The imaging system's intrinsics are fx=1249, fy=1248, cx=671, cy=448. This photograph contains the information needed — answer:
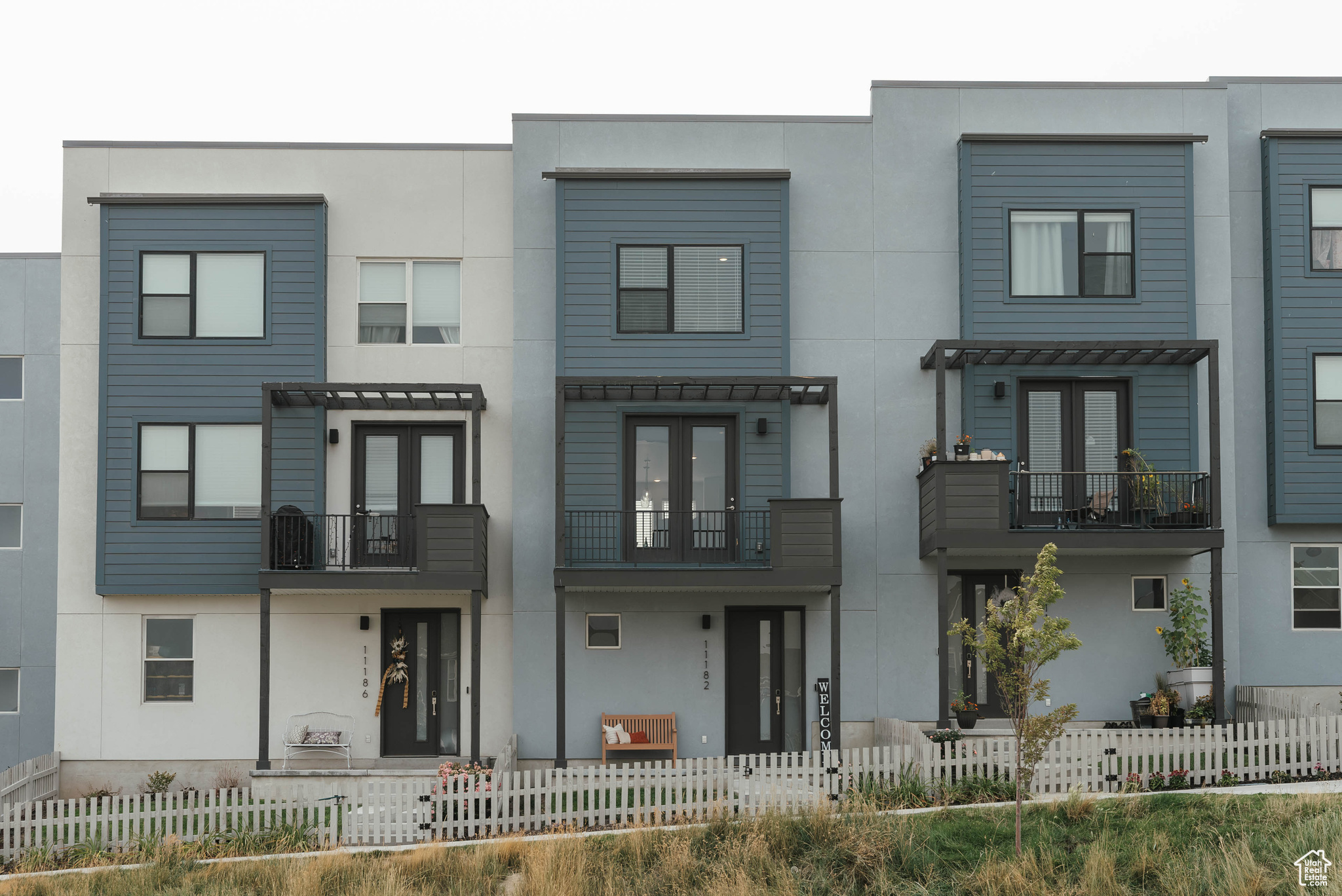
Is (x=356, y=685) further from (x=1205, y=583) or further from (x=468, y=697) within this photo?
(x=1205, y=583)

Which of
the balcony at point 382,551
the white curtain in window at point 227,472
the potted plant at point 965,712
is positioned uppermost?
the white curtain in window at point 227,472

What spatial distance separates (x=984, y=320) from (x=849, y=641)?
17.7ft

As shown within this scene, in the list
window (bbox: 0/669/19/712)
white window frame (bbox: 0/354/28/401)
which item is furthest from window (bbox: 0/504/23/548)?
window (bbox: 0/669/19/712)

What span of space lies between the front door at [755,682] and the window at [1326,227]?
1025 centimetres

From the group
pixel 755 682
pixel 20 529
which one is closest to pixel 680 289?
pixel 755 682

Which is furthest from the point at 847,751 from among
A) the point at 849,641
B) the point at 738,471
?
the point at 738,471

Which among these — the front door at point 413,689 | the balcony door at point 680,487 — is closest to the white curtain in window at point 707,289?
the balcony door at point 680,487

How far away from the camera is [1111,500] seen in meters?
18.6

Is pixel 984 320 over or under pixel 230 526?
over

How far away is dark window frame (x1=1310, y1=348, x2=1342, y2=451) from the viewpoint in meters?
19.5

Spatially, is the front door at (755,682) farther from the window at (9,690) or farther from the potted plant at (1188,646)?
the window at (9,690)

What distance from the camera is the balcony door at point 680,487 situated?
62.7 feet

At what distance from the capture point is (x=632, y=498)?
1942 cm

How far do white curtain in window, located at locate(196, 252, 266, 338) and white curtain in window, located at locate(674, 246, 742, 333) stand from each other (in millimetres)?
6568
